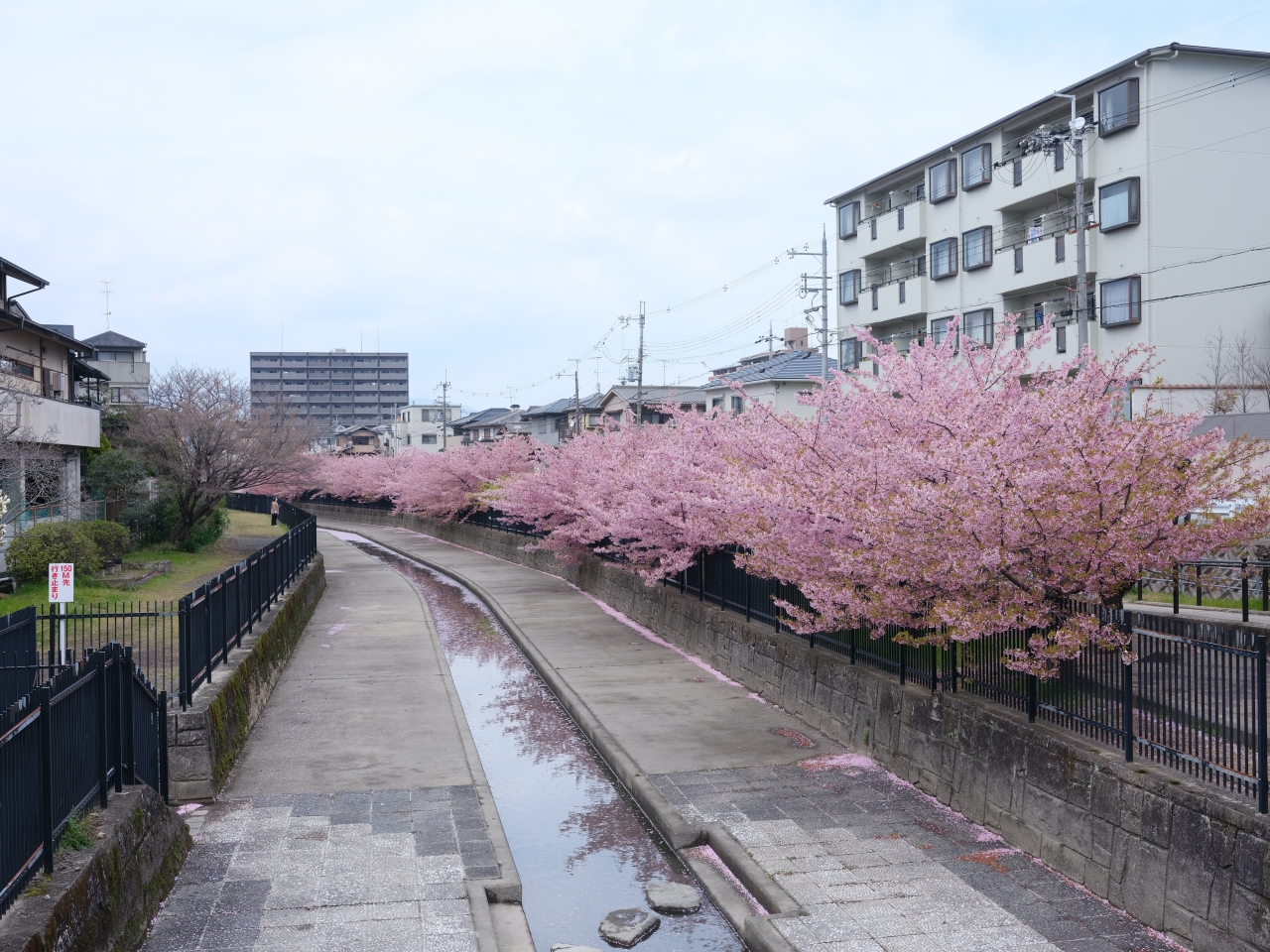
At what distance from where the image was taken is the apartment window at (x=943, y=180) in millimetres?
39656

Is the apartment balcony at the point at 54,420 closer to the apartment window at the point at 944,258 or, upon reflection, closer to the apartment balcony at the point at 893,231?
the apartment window at the point at 944,258

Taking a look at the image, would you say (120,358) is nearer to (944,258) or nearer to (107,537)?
(107,537)

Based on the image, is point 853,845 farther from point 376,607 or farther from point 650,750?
point 376,607

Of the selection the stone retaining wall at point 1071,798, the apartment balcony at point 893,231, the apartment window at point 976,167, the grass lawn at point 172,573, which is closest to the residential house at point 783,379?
the apartment balcony at point 893,231

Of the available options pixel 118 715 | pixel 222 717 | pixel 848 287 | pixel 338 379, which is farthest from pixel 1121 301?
pixel 338 379

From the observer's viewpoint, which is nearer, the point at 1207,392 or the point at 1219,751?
the point at 1219,751

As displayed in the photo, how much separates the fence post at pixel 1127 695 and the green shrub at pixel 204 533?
30.3 m

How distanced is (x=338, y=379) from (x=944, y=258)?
147754 mm

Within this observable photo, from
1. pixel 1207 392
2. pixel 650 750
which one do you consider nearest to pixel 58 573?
pixel 650 750

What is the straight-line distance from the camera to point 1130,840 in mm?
7293

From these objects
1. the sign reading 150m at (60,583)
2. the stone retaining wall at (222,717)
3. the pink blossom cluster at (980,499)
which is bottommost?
the stone retaining wall at (222,717)

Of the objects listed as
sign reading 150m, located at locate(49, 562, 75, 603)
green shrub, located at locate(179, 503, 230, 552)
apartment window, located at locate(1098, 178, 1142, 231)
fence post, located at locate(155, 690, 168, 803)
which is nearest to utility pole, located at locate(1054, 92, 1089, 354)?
apartment window, located at locate(1098, 178, 1142, 231)

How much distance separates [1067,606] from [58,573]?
11.1 meters

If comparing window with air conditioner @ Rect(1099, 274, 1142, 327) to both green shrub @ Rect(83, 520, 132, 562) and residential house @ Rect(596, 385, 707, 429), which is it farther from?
residential house @ Rect(596, 385, 707, 429)
